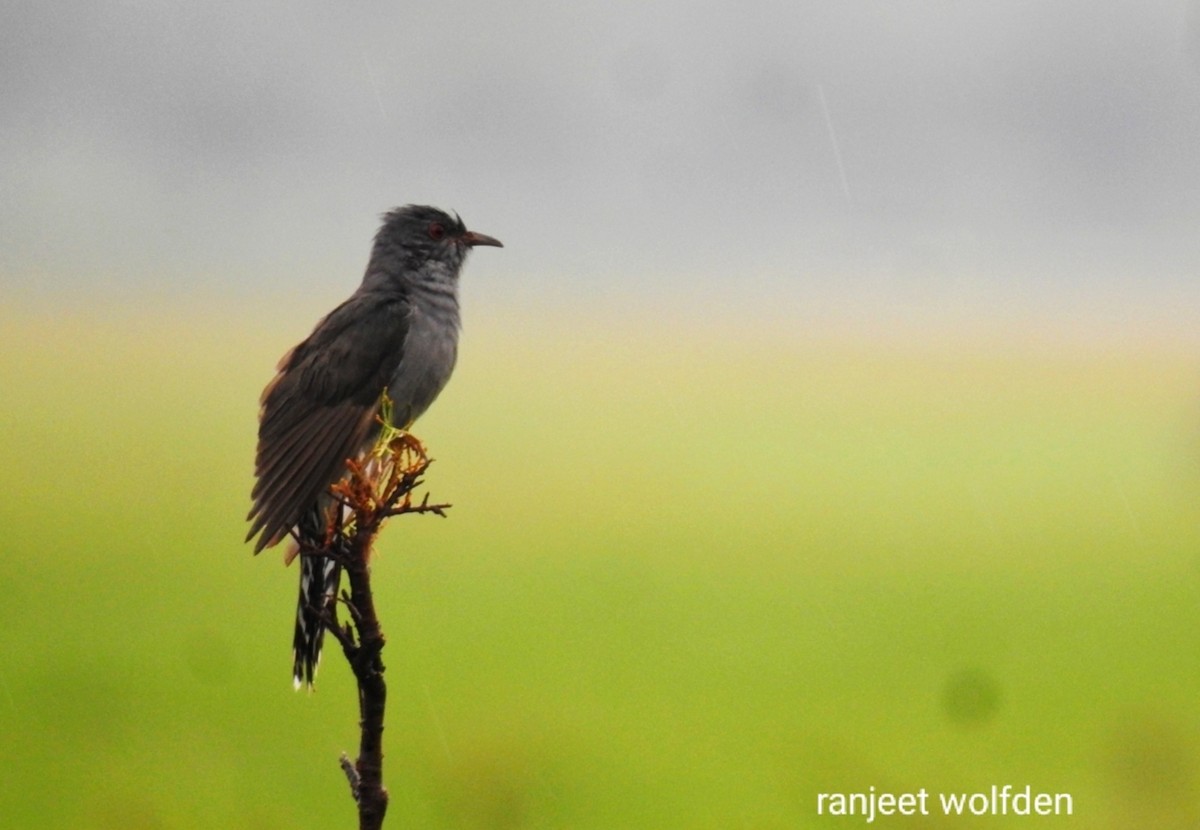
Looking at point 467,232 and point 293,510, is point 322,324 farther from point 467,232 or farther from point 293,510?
point 293,510

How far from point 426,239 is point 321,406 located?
1.07m

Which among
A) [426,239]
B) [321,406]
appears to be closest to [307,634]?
[321,406]

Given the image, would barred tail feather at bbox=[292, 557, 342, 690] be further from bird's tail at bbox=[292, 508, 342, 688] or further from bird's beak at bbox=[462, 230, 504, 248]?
bird's beak at bbox=[462, 230, 504, 248]

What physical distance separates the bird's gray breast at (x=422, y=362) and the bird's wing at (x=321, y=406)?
43mm

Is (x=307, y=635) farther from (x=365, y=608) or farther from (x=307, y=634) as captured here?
(x=365, y=608)

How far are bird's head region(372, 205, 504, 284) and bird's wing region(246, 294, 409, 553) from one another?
0.26m

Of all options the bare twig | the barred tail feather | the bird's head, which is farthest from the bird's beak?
the bare twig

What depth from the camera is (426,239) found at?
4.72 metres

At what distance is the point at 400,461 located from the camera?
8.71 ft

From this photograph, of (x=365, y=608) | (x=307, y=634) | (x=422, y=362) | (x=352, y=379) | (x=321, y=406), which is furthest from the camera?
(x=422, y=362)

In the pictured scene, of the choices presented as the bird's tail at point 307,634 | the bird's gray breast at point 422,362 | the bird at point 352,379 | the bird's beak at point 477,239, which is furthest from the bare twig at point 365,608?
the bird's beak at point 477,239

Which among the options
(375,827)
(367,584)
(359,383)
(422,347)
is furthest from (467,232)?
(375,827)

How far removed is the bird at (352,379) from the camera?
3.50 meters

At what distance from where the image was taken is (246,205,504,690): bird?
3.50 meters
